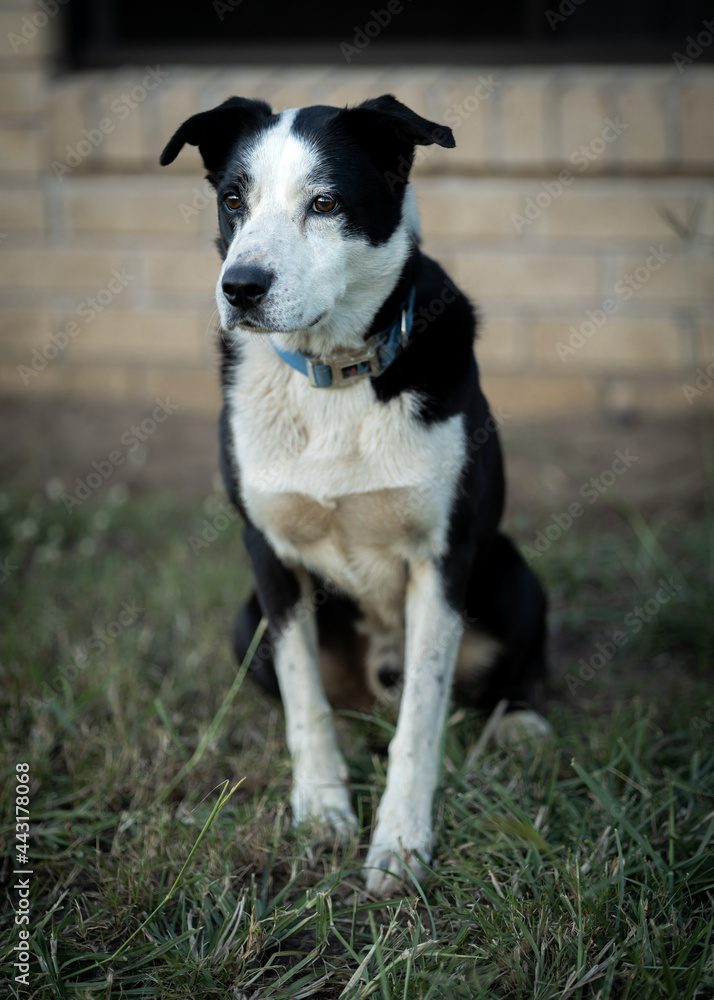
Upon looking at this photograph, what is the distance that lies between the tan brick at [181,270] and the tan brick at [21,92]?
84cm

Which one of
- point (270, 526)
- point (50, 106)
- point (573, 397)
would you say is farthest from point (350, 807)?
point (50, 106)

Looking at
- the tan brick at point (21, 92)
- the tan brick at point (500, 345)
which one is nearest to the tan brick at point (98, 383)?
the tan brick at point (21, 92)

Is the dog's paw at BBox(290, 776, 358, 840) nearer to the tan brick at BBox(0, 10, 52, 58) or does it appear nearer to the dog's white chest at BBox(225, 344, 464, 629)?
the dog's white chest at BBox(225, 344, 464, 629)

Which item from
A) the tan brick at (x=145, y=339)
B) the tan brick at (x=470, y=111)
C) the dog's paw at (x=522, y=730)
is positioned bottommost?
the dog's paw at (x=522, y=730)

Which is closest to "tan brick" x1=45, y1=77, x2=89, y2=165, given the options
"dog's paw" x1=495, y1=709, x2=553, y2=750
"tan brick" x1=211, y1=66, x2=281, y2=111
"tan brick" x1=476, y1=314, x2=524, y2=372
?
"tan brick" x1=211, y1=66, x2=281, y2=111

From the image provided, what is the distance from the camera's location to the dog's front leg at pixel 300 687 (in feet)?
6.12

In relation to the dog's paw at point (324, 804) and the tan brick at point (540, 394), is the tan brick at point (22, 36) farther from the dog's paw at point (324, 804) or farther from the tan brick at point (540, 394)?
the dog's paw at point (324, 804)

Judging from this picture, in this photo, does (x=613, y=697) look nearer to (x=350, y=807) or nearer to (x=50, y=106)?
(x=350, y=807)

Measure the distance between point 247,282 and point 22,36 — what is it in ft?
10.2

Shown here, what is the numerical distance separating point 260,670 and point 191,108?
273 cm

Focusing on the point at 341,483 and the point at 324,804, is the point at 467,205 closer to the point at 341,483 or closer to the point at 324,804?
the point at 341,483

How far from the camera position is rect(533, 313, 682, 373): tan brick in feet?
12.5

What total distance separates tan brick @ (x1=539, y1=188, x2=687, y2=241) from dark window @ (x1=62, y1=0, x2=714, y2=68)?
0.60m

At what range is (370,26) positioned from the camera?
4.39m
